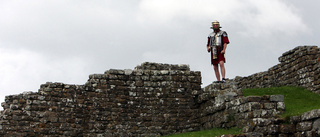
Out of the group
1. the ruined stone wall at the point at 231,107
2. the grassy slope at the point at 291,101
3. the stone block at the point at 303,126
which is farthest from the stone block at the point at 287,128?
the ruined stone wall at the point at 231,107

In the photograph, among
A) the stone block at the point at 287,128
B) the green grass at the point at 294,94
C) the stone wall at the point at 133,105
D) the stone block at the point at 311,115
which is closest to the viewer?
the stone block at the point at 311,115

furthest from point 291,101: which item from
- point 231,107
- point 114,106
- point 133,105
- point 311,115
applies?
point 114,106

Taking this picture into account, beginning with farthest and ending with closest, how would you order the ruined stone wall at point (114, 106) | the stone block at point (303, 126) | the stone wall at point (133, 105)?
the ruined stone wall at point (114, 106)
the stone wall at point (133, 105)
the stone block at point (303, 126)

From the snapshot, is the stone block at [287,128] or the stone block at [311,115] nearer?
the stone block at [311,115]

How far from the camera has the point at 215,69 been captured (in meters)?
17.0

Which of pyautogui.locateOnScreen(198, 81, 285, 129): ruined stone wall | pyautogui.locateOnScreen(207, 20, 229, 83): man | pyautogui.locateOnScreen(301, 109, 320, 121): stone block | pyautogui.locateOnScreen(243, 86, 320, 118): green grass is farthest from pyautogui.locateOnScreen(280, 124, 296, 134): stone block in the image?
pyautogui.locateOnScreen(207, 20, 229, 83): man

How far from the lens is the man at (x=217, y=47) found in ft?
54.8

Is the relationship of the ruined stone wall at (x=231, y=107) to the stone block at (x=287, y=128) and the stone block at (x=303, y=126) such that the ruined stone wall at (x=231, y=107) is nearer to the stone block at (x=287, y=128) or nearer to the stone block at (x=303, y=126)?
the stone block at (x=287, y=128)

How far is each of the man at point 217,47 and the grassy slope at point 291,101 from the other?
2065mm

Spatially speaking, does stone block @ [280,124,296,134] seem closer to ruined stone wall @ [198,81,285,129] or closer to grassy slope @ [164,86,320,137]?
grassy slope @ [164,86,320,137]

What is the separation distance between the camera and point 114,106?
16.0 m

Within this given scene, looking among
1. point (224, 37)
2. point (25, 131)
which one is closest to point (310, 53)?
point (224, 37)

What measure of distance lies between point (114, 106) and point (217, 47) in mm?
4681

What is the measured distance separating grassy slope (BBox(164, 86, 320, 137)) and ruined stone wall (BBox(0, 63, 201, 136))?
1.38 m
